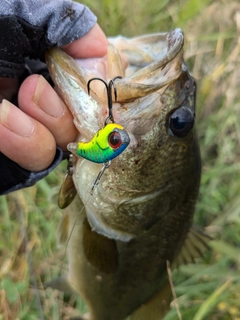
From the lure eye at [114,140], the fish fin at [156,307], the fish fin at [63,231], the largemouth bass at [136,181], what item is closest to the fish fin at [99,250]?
the largemouth bass at [136,181]

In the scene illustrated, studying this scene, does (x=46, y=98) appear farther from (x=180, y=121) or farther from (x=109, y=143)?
(x=180, y=121)

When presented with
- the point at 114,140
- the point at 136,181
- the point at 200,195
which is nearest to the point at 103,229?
the point at 136,181

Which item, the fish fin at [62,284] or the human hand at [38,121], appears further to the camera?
the fish fin at [62,284]

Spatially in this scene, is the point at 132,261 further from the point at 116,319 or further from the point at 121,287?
the point at 116,319

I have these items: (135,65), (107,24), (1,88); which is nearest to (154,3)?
(107,24)

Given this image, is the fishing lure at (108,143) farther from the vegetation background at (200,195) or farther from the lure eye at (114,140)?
the vegetation background at (200,195)

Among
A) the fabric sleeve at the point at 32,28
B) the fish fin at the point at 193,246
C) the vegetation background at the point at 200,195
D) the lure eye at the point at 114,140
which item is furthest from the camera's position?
the vegetation background at the point at 200,195

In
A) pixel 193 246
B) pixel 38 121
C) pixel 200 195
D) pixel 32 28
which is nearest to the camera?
pixel 32 28
